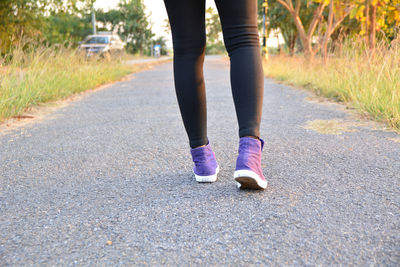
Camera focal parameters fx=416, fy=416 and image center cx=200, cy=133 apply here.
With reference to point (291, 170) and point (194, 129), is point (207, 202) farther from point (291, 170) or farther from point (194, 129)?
point (291, 170)

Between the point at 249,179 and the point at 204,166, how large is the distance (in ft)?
0.97

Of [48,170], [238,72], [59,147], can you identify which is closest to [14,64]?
[59,147]

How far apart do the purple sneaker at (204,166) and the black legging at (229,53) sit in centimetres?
15

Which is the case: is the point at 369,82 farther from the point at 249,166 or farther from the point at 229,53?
the point at 249,166

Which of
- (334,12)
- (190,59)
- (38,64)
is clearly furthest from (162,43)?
(190,59)

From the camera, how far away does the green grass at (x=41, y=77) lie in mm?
4371

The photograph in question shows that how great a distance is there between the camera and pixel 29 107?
15.9 feet

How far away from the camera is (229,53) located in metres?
1.87

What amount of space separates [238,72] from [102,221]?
0.85 metres

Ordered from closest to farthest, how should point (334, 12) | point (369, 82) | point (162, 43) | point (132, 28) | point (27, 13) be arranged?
point (369, 82)
point (334, 12)
point (27, 13)
point (132, 28)
point (162, 43)

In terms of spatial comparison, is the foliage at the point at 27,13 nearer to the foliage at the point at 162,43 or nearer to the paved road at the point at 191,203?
the paved road at the point at 191,203

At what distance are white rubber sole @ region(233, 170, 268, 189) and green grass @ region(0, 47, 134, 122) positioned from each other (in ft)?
9.87

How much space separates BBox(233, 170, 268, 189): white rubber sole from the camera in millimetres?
1708

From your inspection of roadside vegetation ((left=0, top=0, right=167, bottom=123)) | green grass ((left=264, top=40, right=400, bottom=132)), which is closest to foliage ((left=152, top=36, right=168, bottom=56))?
roadside vegetation ((left=0, top=0, right=167, bottom=123))
